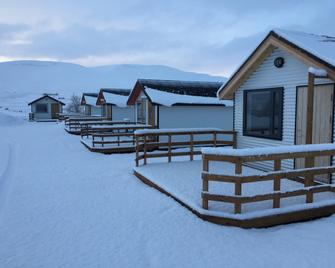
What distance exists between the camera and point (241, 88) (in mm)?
10289

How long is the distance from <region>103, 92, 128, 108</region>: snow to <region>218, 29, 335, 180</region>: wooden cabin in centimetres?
1527

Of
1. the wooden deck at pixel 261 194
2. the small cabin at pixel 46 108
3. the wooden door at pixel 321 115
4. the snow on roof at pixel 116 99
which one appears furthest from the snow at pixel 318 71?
the small cabin at pixel 46 108

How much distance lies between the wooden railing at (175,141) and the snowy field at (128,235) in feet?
7.81

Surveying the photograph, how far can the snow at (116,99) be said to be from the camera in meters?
25.1

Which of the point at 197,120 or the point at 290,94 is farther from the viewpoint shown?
the point at 197,120

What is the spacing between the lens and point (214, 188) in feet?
22.3

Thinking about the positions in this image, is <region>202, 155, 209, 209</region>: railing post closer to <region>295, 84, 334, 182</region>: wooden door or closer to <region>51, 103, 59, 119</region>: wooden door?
<region>295, 84, 334, 182</region>: wooden door

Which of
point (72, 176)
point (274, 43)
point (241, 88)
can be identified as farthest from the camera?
point (241, 88)

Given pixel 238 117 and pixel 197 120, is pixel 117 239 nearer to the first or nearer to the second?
pixel 238 117

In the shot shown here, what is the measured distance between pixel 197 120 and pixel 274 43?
8.10 metres

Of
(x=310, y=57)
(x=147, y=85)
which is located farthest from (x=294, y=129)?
(x=147, y=85)

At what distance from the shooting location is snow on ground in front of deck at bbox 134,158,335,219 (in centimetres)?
559

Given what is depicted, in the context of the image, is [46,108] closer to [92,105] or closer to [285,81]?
[92,105]

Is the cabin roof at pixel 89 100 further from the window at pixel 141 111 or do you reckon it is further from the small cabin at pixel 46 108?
the window at pixel 141 111
